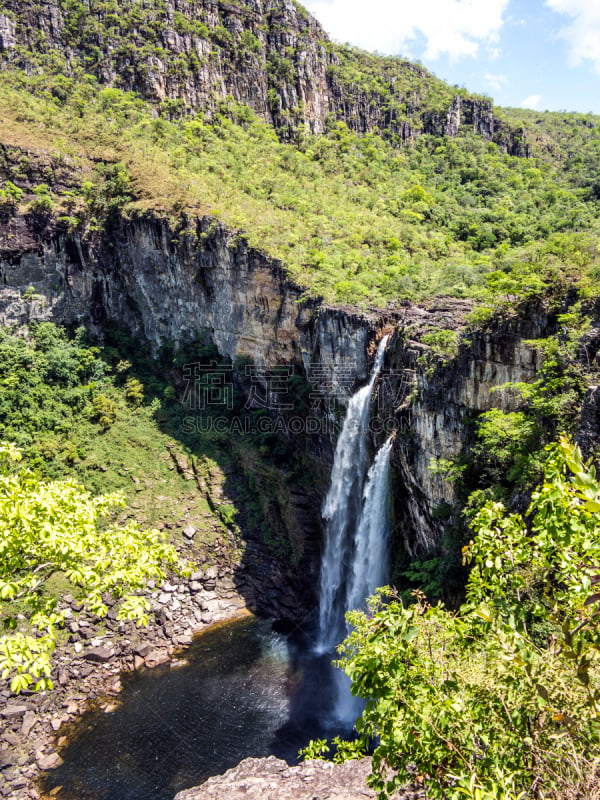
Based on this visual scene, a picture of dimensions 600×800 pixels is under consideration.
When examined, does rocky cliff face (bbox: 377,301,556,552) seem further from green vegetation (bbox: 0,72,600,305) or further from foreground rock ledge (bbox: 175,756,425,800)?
foreground rock ledge (bbox: 175,756,425,800)

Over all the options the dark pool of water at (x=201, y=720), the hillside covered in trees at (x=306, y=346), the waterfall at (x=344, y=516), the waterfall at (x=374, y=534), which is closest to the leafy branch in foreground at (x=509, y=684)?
the hillside covered in trees at (x=306, y=346)

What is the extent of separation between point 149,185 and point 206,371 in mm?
14105

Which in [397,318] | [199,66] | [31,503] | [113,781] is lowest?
[113,781]

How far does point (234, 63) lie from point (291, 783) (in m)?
52.8

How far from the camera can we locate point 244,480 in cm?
2875

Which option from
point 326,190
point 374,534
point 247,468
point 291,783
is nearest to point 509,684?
point 291,783

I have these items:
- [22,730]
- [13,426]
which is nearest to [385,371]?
[22,730]

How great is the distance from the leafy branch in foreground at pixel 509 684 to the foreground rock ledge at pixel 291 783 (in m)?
7.90

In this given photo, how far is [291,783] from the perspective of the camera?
40.5ft

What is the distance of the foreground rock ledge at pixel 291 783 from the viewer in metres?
11.3

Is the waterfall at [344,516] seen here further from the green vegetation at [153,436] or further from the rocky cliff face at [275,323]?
the green vegetation at [153,436]

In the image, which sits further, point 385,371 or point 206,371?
point 206,371

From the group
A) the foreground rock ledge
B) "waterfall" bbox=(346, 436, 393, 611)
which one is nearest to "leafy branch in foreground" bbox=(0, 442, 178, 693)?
the foreground rock ledge

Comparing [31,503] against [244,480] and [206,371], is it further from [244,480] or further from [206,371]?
[206,371]
